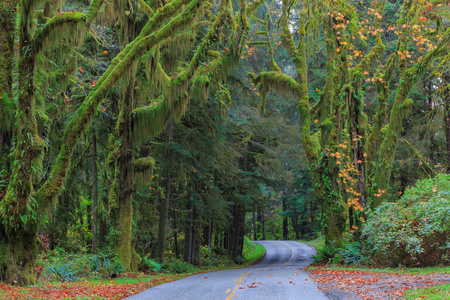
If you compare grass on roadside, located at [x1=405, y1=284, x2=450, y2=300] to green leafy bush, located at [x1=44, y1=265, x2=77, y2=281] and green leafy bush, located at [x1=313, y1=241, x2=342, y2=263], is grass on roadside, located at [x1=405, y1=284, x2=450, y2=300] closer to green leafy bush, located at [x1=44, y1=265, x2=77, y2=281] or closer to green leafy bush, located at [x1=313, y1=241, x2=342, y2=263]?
green leafy bush, located at [x1=44, y1=265, x2=77, y2=281]

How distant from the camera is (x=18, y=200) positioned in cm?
884

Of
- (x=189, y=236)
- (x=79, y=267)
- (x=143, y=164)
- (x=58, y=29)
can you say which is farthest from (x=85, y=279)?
(x=189, y=236)

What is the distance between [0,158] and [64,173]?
2107 mm

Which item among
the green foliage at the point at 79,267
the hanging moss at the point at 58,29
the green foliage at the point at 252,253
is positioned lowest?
the green foliage at the point at 252,253

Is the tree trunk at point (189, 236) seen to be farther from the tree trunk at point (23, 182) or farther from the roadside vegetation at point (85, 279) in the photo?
the tree trunk at point (23, 182)

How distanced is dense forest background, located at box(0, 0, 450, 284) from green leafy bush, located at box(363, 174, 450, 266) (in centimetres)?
121

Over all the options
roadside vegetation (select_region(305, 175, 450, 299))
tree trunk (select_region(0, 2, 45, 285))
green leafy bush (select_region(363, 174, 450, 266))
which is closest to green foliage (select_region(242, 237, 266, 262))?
roadside vegetation (select_region(305, 175, 450, 299))

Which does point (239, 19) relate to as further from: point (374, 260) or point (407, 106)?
point (374, 260)

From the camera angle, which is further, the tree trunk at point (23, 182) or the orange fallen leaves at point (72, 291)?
the tree trunk at point (23, 182)

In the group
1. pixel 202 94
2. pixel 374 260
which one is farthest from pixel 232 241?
pixel 202 94

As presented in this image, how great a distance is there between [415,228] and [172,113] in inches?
375

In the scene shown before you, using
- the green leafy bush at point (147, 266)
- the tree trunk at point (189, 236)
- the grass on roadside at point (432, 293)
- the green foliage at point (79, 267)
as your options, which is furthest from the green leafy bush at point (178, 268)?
the grass on roadside at point (432, 293)

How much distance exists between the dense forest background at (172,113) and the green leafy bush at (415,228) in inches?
47.7

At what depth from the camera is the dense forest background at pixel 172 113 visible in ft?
30.8
